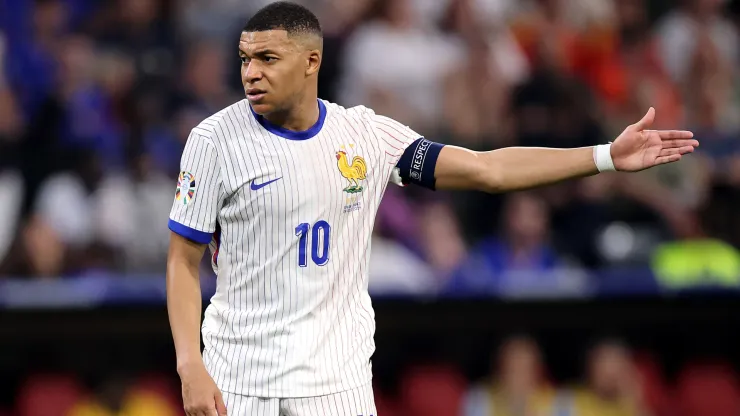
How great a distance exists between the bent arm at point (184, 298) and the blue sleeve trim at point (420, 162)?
79 cm

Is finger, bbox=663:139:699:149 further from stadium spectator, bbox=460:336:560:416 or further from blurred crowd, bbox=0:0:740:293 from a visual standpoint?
stadium spectator, bbox=460:336:560:416

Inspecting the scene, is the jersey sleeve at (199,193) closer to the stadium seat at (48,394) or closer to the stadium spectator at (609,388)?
the stadium seat at (48,394)

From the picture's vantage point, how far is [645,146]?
13.5 ft

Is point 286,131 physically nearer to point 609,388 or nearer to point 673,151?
point 673,151

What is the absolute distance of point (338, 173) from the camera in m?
4.00

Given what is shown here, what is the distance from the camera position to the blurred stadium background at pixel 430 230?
717cm

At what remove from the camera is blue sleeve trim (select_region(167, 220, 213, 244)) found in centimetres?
387

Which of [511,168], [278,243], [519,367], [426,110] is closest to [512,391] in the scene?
[519,367]

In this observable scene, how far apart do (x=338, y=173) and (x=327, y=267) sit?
0.33m

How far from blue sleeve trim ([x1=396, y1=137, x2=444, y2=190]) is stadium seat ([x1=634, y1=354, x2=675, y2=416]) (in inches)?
153

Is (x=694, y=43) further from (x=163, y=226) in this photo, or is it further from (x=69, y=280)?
(x=69, y=280)

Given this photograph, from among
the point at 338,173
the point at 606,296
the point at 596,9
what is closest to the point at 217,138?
the point at 338,173

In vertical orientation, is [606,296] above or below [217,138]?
below

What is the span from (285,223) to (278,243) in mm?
72
